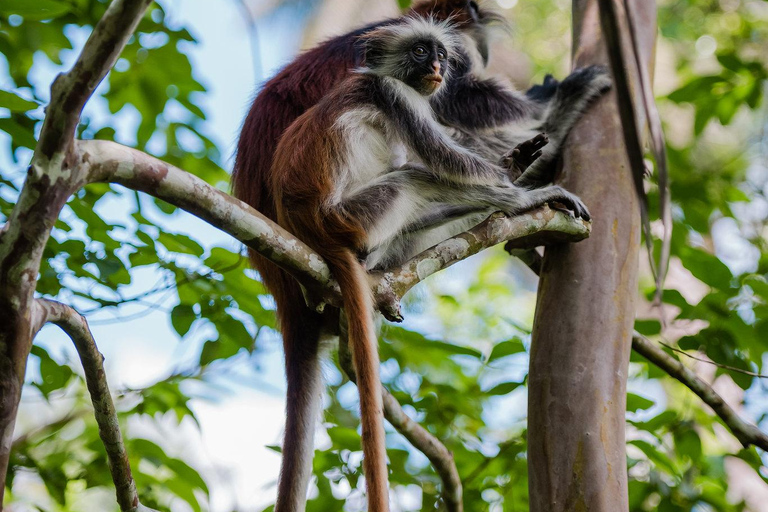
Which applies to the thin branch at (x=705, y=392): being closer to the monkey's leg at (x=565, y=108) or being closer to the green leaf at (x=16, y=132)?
the monkey's leg at (x=565, y=108)

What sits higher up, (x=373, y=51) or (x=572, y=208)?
(x=373, y=51)

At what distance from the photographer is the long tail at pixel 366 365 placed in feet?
7.95

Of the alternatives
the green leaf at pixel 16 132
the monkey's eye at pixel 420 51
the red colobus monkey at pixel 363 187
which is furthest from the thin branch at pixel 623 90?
the monkey's eye at pixel 420 51

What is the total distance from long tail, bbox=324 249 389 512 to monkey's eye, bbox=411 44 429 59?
158 centimetres

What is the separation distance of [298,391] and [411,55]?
6.15 feet

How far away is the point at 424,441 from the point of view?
10.9 feet

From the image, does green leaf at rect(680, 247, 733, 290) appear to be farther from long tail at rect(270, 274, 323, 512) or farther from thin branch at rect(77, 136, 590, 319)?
long tail at rect(270, 274, 323, 512)

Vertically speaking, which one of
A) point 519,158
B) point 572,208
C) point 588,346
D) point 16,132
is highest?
point 519,158

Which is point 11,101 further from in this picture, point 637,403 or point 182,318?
point 637,403

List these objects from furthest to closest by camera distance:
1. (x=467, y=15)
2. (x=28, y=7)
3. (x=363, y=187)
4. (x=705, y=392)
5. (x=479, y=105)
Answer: (x=467, y=15)
(x=479, y=105)
(x=363, y=187)
(x=705, y=392)
(x=28, y=7)

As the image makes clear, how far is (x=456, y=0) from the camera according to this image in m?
5.70

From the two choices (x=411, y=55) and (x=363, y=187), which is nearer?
(x=363, y=187)

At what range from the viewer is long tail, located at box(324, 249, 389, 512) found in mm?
2424

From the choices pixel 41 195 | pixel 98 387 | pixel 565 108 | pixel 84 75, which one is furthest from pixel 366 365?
pixel 565 108
